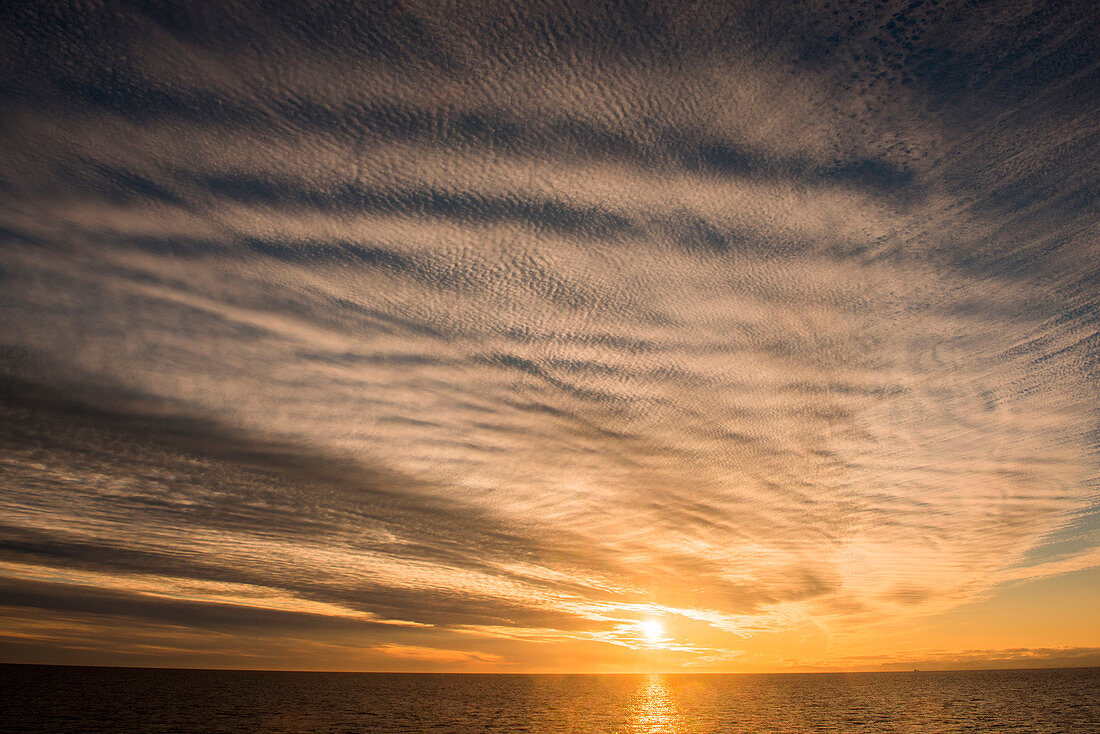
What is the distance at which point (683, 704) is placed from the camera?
517 ft

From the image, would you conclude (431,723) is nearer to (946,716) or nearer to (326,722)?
(326,722)

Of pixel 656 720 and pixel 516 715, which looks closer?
pixel 656 720

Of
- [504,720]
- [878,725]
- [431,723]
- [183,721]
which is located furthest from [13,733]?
[878,725]

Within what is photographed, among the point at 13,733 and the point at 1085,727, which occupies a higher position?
the point at 1085,727

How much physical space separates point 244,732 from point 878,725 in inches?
4160

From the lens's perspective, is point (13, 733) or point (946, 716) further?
Result: point (946, 716)

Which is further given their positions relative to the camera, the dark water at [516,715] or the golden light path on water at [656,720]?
the golden light path on water at [656,720]

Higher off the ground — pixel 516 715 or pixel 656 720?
pixel 656 720

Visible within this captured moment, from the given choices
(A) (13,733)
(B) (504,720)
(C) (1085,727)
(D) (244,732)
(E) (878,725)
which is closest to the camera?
(A) (13,733)

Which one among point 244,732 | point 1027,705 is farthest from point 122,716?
point 1027,705

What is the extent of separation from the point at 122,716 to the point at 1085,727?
16331cm

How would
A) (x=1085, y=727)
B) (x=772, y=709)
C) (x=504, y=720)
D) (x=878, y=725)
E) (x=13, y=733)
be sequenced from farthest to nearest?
1. (x=772, y=709)
2. (x=504, y=720)
3. (x=878, y=725)
4. (x=1085, y=727)
5. (x=13, y=733)

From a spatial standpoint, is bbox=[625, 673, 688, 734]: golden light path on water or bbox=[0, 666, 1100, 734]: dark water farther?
bbox=[625, 673, 688, 734]: golden light path on water

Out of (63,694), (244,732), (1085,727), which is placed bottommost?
(63,694)
